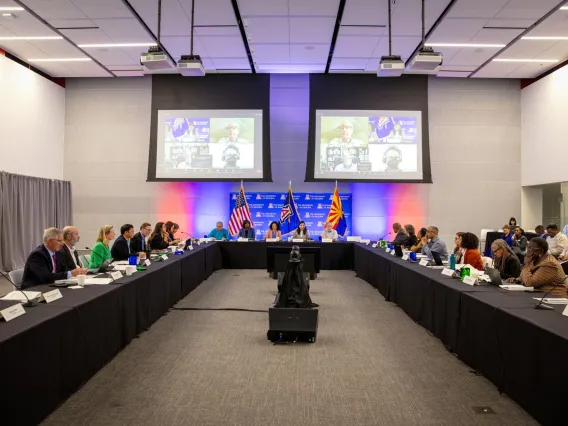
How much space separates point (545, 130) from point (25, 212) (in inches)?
452

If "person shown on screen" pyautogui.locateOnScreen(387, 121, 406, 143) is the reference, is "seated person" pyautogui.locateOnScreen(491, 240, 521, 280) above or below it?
below

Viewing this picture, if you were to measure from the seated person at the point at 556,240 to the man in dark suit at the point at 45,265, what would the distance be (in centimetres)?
786

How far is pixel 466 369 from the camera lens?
3.70 m

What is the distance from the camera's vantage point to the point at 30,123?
1040 centimetres

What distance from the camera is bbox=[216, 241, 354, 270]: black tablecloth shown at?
997cm

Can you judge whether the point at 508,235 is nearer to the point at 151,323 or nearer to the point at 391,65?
the point at 391,65

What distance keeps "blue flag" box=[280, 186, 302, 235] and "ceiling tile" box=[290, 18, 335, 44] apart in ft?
11.3

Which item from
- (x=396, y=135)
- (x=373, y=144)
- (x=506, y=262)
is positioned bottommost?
(x=506, y=262)

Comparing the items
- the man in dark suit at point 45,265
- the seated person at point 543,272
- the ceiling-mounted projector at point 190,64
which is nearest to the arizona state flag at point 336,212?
the ceiling-mounted projector at point 190,64

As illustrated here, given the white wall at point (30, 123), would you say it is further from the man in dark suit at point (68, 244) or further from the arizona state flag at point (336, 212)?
the arizona state flag at point (336, 212)

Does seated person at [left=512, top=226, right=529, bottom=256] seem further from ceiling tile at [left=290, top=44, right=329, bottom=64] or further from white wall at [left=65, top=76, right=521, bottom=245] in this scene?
ceiling tile at [left=290, top=44, right=329, bottom=64]

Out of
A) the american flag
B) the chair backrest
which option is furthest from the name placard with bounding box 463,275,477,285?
the american flag

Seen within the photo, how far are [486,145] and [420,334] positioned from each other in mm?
8416

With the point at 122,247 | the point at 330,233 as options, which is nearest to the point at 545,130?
the point at 330,233
